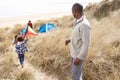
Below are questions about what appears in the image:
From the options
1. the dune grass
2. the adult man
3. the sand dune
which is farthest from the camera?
the sand dune

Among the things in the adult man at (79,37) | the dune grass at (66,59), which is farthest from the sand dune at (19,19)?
the adult man at (79,37)

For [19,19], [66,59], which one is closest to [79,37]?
[66,59]

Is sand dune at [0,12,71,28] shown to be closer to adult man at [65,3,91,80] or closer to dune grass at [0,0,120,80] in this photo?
dune grass at [0,0,120,80]

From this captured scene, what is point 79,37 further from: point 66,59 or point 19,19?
point 19,19

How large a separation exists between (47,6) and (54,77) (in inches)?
1104

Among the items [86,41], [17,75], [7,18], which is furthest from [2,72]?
[7,18]

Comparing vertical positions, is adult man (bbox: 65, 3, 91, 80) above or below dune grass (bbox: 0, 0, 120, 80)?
above

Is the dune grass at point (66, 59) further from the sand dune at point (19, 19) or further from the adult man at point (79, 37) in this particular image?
the sand dune at point (19, 19)

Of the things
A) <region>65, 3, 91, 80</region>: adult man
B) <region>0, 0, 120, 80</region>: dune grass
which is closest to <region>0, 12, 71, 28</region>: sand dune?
<region>0, 0, 120, 80</region>: dune grass

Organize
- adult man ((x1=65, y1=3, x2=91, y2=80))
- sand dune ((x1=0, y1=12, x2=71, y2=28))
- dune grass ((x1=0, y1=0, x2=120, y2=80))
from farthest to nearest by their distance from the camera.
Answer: sand dune ((x1=0, y1=12, x2=71, y2=28)), dune grass ((x1=0, y1=0, x2=120, y2=80)), adult man ((x1=65, y1=3, x2=91, y2=80))

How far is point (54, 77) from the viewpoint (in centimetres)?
665

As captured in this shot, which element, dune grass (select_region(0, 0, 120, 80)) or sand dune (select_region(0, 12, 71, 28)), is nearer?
dune grass (select_region(0, 0, 120, 80))

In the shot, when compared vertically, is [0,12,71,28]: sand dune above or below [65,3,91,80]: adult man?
below

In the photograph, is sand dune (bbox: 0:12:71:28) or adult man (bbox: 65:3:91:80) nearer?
adult man (bbox: 65:3:91:80)
